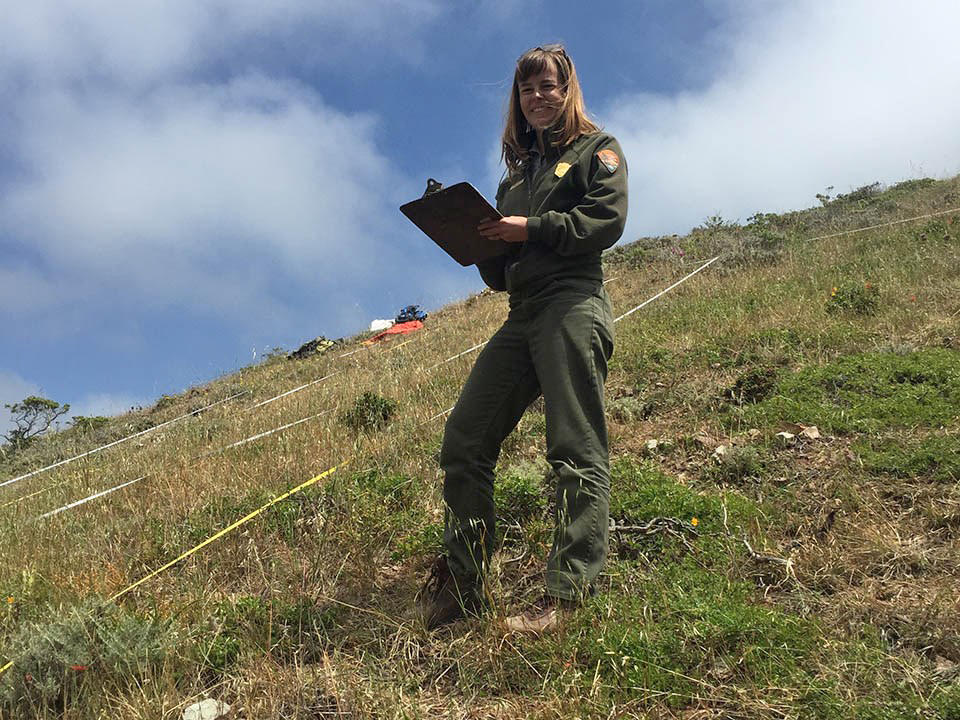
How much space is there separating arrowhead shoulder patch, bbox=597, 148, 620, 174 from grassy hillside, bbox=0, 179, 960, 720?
1.72 meters

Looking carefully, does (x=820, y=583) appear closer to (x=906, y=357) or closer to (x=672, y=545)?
(x=672, y=545)

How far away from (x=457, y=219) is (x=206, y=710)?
2.14 meters

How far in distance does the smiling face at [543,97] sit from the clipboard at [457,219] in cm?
58

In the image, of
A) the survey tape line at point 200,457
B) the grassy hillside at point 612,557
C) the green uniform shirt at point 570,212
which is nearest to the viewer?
the grassy hillside at point 612,557

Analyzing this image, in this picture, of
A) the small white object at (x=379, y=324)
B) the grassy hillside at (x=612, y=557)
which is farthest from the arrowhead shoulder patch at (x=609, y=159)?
the small white object at (x=379, y=324)

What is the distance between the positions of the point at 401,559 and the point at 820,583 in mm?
2018

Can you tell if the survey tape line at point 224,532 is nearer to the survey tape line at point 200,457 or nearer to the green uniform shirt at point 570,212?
the survey tape line at point 200,457

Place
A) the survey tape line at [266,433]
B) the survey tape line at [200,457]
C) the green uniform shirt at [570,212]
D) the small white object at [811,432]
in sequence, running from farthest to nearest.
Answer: the survey tape line at [266,433] → the survey tape line at [200,457] → the small white object at [811,432] → the green uniform shirt at [570,212]

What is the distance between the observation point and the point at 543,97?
2.98 metres

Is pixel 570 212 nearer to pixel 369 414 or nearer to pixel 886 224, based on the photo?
pixel 369 414

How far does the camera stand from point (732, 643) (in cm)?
244

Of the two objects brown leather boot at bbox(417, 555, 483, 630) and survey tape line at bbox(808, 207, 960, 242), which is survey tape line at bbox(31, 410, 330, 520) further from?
survey tape line at bbox(808, 207, 960, 242)

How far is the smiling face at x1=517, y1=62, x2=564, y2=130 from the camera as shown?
296 cm

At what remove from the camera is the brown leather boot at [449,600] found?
2.90 meters
